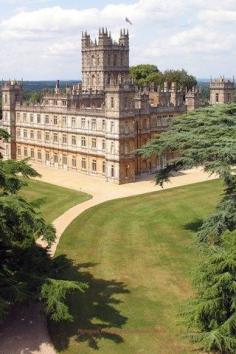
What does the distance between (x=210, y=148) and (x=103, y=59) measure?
2247 inches

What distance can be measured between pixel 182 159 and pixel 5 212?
55.0ft

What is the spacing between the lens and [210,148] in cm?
3164

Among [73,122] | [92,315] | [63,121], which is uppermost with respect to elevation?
[63,121]

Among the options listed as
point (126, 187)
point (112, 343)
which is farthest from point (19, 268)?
point (126, 187)

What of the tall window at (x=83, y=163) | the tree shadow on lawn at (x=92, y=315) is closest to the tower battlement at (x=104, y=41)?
the tall window at (x=83, y=163)

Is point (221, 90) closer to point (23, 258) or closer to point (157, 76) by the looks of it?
point (157, 76)

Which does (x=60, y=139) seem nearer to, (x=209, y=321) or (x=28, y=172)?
(x=28, y=172)

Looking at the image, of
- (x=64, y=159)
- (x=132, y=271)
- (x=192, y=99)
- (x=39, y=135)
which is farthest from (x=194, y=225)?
(x=39, y=135)

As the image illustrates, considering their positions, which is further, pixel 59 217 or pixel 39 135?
pixel 39 135

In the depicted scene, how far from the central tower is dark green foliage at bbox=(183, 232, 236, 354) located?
66.7 m

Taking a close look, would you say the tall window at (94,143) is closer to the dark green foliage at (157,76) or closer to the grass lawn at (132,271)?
the grass lawn at (132,271)

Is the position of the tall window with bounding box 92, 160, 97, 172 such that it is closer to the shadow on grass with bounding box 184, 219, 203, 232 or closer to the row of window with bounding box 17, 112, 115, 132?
the row of window with bounding box 17, 112, 115, 132

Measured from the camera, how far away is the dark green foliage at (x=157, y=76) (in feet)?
325

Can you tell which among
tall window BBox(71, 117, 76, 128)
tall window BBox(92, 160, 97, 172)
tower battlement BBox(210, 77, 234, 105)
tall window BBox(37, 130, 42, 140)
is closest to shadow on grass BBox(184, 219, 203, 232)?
tall window BBox(92, 160, 97, 172)
